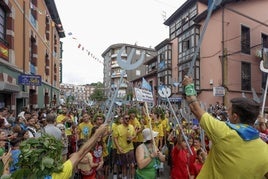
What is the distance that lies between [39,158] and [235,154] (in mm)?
1587

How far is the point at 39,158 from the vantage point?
2.17 meters

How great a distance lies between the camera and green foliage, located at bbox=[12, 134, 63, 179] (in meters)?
2.11

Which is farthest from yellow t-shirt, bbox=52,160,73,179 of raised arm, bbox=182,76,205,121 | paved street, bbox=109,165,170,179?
paved street, bbox=109,165,170,179

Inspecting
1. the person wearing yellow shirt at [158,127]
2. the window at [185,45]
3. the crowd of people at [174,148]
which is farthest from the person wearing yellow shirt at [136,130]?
the window at [185,45]

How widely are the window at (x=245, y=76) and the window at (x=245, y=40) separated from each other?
1.21 meters

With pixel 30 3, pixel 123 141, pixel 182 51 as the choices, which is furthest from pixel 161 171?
pixel 182 51

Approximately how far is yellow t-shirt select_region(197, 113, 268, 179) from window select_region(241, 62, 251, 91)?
24.2 metres

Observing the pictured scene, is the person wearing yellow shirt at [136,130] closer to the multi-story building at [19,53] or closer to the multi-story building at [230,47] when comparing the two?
the multi-story building at [19,53]

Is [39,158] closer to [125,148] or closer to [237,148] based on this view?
[237,148]

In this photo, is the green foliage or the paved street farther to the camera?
the paved street

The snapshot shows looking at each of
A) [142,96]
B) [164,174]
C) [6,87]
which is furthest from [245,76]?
[142,96]

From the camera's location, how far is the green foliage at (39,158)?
2.11 metres

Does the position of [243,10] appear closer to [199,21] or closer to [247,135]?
[199,21]

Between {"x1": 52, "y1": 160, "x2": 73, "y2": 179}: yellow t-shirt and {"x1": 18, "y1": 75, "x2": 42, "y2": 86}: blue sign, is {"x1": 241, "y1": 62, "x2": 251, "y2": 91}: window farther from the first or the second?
{"x1": 52, "y1": 160, "x2": 73, "y2": 179}: yellow t-shirt
